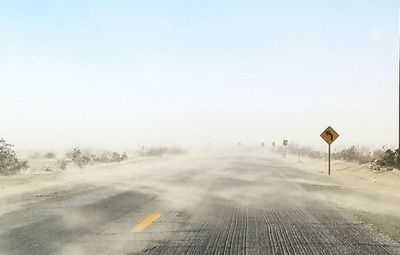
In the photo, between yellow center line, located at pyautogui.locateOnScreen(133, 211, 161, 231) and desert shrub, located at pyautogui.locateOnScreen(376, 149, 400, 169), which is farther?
desert shrub, located at pyautogui.locateOnScreen(376, 149, 400, 169)

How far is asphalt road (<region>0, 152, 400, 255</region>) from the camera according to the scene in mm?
6691

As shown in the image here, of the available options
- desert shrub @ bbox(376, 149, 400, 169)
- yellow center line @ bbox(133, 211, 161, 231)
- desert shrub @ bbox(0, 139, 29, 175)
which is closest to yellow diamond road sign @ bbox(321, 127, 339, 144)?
desert shrub @ bbox(376, 149, 400, 169)

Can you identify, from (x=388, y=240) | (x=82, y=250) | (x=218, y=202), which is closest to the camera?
(x=82, y=250)

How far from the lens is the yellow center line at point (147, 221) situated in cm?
821

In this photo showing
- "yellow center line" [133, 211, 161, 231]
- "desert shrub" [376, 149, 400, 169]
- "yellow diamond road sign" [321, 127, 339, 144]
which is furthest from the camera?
"yellow diamond road sign" [321, 127, 339, 144]

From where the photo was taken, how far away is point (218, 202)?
12219 mm

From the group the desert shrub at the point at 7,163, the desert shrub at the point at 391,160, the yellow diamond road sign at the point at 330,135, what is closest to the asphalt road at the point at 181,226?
the desert shrub at the point at 7,163

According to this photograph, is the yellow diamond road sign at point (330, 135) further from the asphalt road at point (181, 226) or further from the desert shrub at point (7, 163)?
the desert shrub at point (7, 163)

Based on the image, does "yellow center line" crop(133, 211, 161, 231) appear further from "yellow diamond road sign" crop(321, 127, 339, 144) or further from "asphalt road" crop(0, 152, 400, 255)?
"yellow diamond road sign" crop(321, 127, 339, 144)

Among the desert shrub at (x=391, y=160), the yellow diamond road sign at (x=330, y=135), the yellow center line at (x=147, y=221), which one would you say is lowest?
the yellow center line at (x=147, y=221)

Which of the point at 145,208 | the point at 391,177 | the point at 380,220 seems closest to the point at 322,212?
Result: the point at 380,220

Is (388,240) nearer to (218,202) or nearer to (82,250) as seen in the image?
(82,250)

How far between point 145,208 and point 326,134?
2045 centimetres

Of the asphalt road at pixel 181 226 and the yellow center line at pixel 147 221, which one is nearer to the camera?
the asphalt road at pixel 181 226
